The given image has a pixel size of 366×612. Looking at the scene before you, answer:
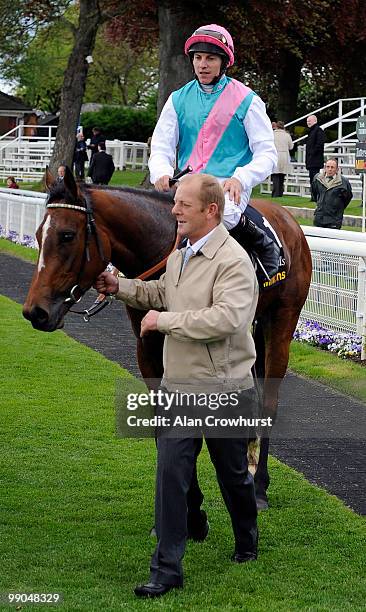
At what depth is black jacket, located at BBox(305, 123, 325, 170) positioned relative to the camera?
23797 mm

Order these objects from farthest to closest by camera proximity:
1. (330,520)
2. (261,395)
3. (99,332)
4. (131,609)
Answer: (99,332) → (261,395) → (330,520) → (131,609)

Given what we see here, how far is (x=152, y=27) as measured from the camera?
28641mm

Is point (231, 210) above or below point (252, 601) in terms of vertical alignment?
above

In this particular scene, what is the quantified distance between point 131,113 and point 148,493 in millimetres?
41420

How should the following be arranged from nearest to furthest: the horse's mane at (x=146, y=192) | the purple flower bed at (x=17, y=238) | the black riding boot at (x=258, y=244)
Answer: the horse's mane at (x=146, y=192)
the black riding boot at (x=258, y=244)
the purple flower bed at (x=17, y=238)

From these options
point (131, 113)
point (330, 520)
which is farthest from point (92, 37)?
point (330, 520)

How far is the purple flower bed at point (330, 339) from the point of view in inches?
407

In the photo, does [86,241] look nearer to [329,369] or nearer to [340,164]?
[329,369]

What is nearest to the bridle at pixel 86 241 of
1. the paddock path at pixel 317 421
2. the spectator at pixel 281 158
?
the paddock path at pixel 317 421

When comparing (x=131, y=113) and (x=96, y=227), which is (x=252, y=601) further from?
(x=131, y=113)

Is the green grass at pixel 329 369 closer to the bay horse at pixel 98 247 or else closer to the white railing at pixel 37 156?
the bay horse at pixel 98 247

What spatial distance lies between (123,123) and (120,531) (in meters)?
42.0

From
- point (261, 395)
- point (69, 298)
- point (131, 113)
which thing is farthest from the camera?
point (131, 113)

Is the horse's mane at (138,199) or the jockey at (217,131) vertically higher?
the jockey at (217,131)
